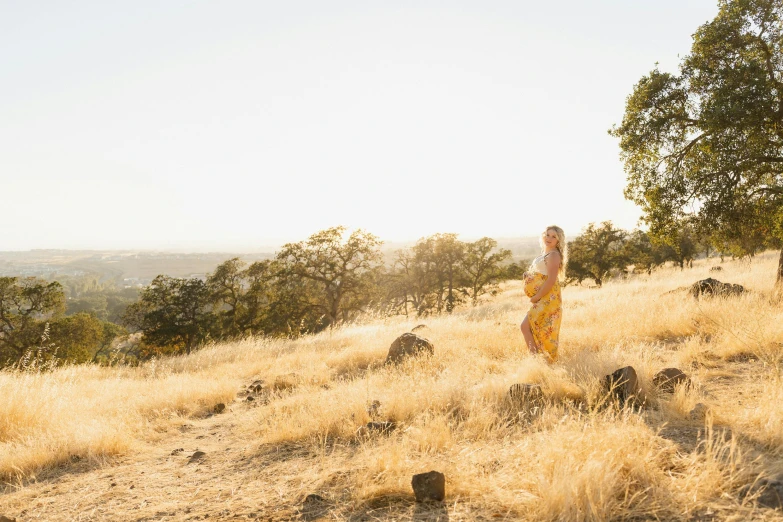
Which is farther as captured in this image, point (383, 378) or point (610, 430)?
point (383, 378)

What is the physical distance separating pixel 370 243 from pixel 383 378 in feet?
86.7

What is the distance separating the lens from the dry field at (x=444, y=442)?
9.17 ft

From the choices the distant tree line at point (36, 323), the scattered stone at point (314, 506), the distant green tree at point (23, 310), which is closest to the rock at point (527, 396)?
the scattered stone at point (314, 506)

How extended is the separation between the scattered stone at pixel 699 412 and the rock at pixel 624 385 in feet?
1.52

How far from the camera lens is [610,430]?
10.8 ft

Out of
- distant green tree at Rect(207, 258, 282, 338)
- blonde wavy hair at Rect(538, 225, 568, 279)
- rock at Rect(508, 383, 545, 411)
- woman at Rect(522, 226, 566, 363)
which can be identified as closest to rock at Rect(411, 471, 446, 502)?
rock at Rect(508, 383, 545, 411)

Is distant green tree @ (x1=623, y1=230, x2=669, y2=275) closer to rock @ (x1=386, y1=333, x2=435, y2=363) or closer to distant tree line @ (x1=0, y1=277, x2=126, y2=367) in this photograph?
rock @ (x1=386, y1=333, x2=435, y2=363)

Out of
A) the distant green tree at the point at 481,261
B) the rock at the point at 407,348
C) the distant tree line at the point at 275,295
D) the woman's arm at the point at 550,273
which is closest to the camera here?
the woman's arm at the point at 550,273

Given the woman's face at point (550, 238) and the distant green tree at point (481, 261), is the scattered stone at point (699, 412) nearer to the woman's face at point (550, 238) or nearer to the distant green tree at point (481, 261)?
the woman's face at point (550, 238)

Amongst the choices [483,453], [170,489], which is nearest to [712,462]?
[483,453]

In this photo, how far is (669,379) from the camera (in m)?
4.75

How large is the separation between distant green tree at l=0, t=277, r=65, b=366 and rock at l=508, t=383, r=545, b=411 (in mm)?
36627


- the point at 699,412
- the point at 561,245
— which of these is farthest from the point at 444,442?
the point at 561,245

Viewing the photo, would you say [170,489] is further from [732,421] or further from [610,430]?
[732,421]
